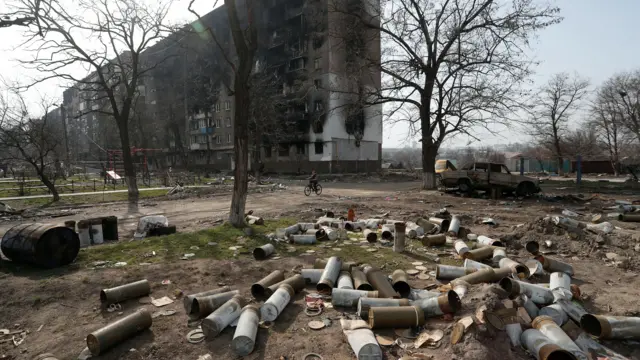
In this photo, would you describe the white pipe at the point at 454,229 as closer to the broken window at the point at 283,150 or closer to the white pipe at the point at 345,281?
the white pipe at the point at 345,281

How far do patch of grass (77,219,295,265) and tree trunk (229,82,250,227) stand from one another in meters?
0.60

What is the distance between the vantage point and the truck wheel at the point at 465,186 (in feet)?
53.4

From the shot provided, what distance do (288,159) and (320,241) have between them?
35466 millimetres

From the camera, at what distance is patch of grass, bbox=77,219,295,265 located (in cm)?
619

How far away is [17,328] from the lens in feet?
12.4

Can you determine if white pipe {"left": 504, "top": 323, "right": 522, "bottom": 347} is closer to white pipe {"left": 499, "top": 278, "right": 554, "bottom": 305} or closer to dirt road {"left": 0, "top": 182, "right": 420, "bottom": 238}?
white pipe {"left": 499, "top": 278, "right": 554, "bottom": 305}

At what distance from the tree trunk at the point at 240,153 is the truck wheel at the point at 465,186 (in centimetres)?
1192

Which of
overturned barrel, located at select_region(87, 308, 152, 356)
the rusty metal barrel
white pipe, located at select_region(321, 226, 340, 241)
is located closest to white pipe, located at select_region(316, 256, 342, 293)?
overturned barrel, located at select_region(87, 308, 152, 356)

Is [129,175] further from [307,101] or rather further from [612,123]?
[612,123]

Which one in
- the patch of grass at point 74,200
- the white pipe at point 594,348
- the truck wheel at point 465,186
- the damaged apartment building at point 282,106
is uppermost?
the damaged apartment building at point 282,106

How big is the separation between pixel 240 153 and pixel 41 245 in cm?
445

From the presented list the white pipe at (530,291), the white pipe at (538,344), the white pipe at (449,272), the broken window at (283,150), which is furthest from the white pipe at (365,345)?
the broken window at (283,150)

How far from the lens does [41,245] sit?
5.49m

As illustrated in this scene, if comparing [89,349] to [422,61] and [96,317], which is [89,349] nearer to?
[96,317]
